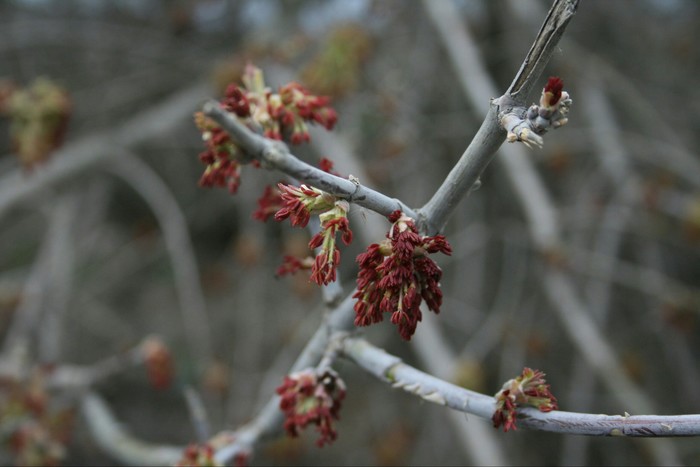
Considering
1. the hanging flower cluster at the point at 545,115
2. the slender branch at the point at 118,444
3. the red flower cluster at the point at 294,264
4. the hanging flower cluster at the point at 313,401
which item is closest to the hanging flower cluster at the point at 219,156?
the red flower cluster at the point at 294,264

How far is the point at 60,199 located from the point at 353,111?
6.09 feet

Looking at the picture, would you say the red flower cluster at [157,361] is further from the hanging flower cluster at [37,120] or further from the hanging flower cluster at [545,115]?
the hanging flower cluster at [545,115]

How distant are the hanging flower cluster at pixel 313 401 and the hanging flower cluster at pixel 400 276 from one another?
319 mm

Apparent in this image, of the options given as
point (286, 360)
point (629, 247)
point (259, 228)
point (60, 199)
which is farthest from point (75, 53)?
point (629, 247)

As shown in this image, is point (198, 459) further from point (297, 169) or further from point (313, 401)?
point (297, 169)

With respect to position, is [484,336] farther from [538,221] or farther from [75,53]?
[75,53]

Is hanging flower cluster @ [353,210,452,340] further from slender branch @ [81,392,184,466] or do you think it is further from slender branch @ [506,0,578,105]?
slender branch @ [81,392,184,466]

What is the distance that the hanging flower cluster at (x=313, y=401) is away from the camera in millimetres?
1292

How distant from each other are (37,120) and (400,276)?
2365mm

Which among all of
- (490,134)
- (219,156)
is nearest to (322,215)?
(490,134)

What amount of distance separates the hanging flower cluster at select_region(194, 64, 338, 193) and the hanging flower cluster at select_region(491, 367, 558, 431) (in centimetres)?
65

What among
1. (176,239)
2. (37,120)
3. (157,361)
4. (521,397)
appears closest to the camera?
(521,397)

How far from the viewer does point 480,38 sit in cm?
500

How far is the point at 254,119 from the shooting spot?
133 cm
